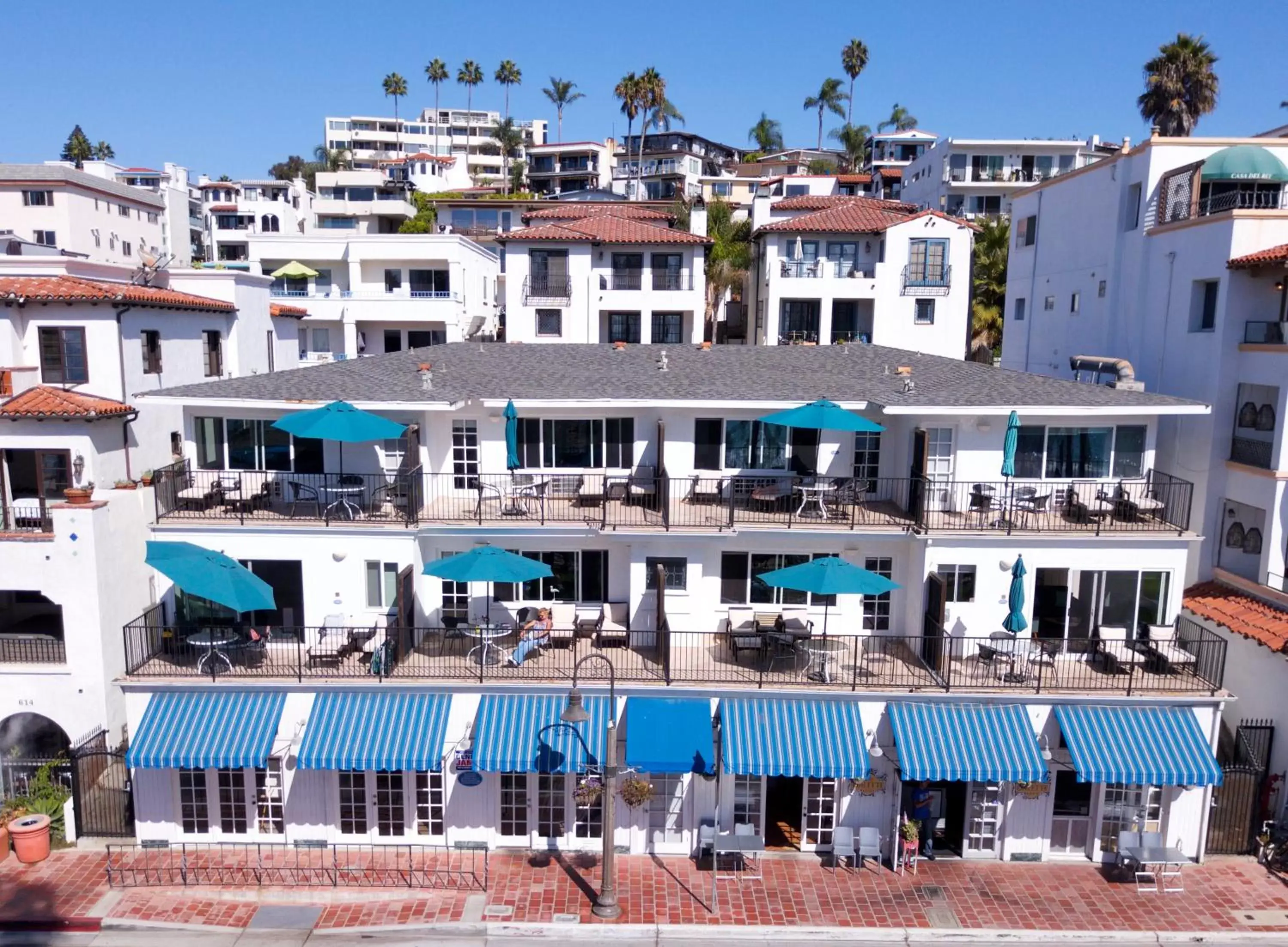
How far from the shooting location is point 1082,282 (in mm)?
33312

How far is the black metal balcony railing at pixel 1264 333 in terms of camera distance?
23.6m

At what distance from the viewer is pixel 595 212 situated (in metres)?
56.1

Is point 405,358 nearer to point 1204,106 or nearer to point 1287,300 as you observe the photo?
point 1287,300

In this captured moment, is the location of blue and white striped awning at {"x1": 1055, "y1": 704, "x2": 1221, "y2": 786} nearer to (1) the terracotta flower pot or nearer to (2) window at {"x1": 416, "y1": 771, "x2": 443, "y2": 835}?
(2) window at {"x1": 416, "y1": 771, "x2": 443, "y2": 835}

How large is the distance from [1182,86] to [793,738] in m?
52.5

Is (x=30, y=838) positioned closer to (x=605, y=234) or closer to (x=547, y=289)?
(x=547, y=289)

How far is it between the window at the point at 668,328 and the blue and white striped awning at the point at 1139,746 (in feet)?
106

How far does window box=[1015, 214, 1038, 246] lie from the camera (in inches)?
1486

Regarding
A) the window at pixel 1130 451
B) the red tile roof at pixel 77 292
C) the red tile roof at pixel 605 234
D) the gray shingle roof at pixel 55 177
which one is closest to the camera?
the window at pixel 1130 451

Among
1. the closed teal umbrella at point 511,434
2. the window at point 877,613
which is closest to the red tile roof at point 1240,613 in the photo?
the window at point 877,613

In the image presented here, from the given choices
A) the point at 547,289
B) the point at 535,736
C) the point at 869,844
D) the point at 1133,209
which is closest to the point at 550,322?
the point at 547,289

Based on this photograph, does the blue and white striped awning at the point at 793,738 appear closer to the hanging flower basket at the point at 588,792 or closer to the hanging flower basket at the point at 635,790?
the hanging flower basket at the point at 635,790

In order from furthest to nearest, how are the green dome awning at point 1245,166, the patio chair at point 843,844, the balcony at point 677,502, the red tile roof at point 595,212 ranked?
the red tile roof at point 595,212
the green dome awning at point 1245,166
the balcony at point 677,502
the patio chair at point 843,844

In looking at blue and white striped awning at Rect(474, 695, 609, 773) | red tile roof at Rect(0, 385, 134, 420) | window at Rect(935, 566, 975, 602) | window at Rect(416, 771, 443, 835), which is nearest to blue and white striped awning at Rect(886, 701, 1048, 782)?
window at Rect(935, 566, 975, 602)
